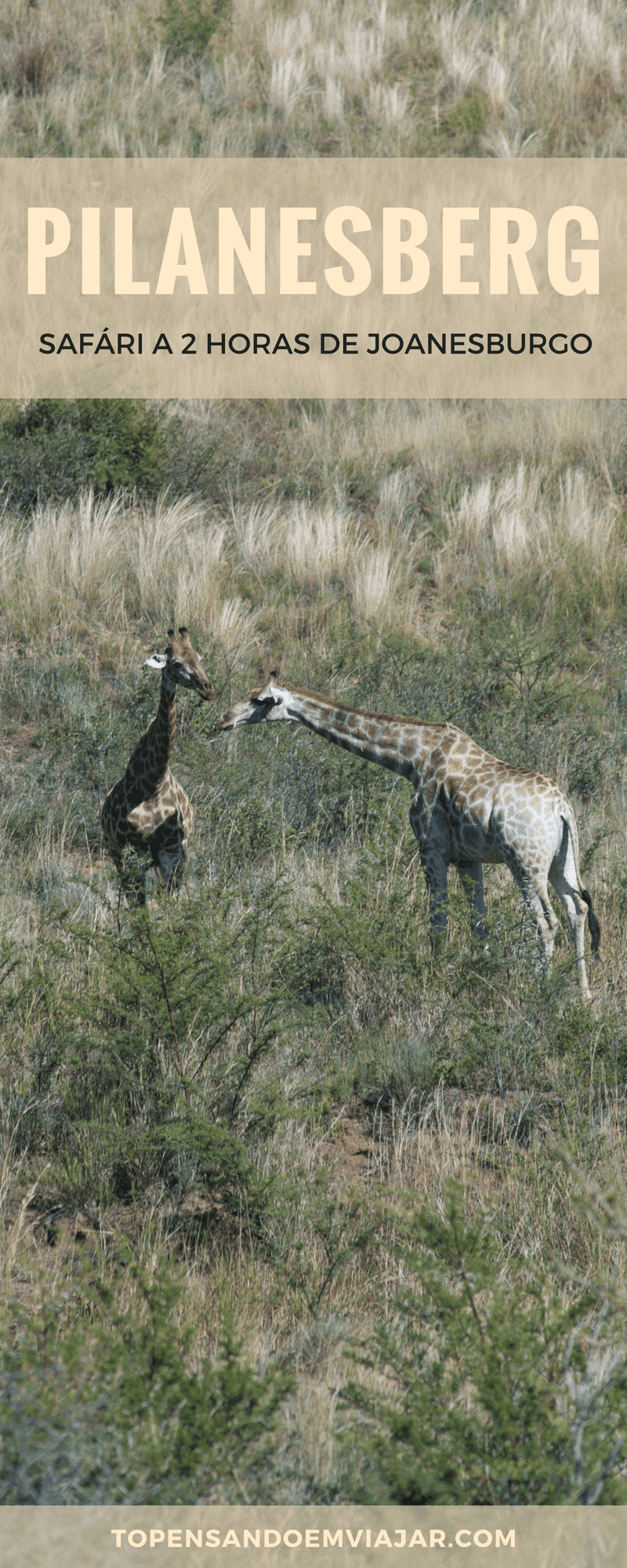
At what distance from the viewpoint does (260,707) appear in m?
6.65

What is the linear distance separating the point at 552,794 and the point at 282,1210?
2.61 m

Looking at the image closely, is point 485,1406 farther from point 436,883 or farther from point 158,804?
point 158,804

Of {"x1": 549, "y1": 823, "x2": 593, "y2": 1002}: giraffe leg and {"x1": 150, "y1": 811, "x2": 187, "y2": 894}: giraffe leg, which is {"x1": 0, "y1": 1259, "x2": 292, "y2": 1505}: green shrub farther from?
{"x1": 150, "y1": 811, "x2": 187, "y2": 894}: giraffe leg

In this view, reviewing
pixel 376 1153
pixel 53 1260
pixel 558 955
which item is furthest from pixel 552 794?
pixel 53 1260

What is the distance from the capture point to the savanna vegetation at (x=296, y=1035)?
3.26 metres

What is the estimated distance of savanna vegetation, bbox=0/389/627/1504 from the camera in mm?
3258

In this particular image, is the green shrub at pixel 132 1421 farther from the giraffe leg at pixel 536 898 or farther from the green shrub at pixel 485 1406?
the giraffe leg at pixel 536 898

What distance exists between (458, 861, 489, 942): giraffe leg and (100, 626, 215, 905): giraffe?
1.64 metres

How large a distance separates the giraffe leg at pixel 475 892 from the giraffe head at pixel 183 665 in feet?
Answer: 5.63

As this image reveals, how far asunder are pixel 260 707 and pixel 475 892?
1.57 meters

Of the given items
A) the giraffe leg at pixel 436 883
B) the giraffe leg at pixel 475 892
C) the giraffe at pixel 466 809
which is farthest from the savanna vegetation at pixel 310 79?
the giraffe leg at pixel 436 883

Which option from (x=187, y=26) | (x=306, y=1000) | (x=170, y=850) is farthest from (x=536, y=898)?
(x=187, y=26)

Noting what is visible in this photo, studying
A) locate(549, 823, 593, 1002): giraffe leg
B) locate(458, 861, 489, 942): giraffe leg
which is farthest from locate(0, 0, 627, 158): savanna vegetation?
locate(549, 823, 593, 1002): giraffe leg

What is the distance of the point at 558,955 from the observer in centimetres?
642
